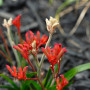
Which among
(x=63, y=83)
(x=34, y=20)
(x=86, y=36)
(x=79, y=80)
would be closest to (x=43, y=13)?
(x=34, y=20)

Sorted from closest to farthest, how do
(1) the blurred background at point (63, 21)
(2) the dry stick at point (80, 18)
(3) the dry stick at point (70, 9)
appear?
1. (1) the blurred background at point (63, 21)
2. (2) the dry stick at point (80, 18)
3. (3) the dry stick at point (70, 9)

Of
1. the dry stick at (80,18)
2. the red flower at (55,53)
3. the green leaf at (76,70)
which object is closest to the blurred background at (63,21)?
the dry stick at (80,18)

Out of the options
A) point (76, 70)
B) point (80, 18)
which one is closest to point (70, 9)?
point (80, 18)

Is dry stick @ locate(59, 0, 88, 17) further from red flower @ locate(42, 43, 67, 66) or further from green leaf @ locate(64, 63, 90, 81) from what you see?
red flower @ locate(42, 43, 67, 66)

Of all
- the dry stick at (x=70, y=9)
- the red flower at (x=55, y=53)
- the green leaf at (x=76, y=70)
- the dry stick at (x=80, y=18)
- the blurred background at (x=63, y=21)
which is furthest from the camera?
the dry stick at (x=70, y=9)

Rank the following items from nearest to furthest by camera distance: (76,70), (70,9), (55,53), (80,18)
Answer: (55,53)
(76,70)
(80,18)
(70,9)

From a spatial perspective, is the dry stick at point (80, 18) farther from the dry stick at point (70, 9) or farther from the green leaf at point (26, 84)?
the green leaf at point (26, 84)

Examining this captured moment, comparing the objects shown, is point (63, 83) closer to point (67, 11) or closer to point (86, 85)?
point (86, 85)

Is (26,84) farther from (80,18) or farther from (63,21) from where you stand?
(80,18)

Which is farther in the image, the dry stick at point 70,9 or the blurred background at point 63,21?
the dry stick at point 70,9
